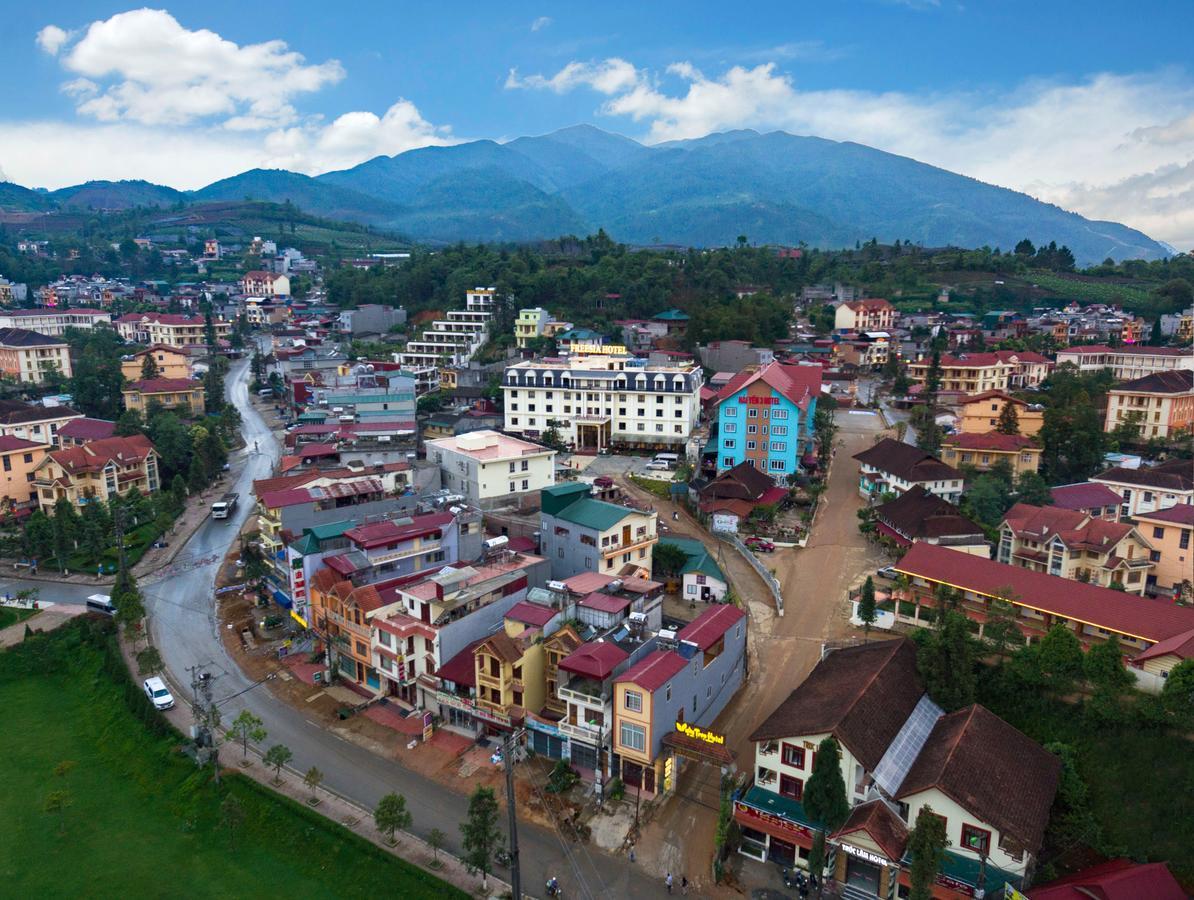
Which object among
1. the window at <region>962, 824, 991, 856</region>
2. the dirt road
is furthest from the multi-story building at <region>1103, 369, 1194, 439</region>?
the window at <region>962, 824, 991, 856</region>

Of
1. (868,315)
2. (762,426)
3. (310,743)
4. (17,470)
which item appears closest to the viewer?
(310,743)

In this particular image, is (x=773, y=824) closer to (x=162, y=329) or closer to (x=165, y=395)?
(x=165, y=395)

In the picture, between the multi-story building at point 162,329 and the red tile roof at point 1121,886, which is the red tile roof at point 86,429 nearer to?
the multi-story building at point 162,329

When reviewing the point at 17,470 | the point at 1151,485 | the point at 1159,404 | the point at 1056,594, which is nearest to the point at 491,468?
the point at 1056,594

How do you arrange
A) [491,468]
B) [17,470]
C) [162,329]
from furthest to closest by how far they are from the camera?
[162,329] < [17,470] < [491,468]

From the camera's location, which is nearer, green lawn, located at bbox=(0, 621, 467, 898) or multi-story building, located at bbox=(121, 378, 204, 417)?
green lawn, located at bbox=(0, 621, 467, 898)

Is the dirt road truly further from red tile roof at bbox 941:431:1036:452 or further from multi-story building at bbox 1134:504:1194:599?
multi-story building at bbox 1134:504:1194:599

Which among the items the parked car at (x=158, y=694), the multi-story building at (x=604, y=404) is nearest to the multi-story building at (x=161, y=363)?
the multi-story building at (x=604, y=404)
